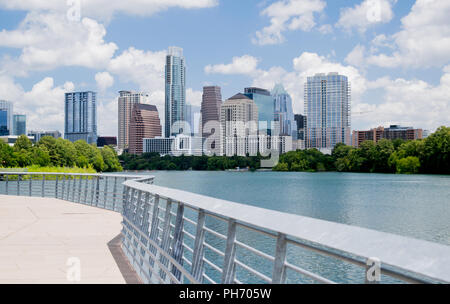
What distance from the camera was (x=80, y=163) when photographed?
10519 centimetres

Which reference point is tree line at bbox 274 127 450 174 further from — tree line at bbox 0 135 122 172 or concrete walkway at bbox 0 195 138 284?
concrete walkway at bbox 0 195 138 284

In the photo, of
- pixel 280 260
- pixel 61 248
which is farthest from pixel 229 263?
pixel 61 248

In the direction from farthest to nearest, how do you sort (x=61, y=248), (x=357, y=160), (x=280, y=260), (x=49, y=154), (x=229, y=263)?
(x=357, y=160), (x=49, y=154), (x=61, y=248), (x=229, y=263), (x=280, y=260)

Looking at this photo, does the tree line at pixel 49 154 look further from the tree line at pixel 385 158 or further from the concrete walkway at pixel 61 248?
the concrete walkway at pixel 61 248

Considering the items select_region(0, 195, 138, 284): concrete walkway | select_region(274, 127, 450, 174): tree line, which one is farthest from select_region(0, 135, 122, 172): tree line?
select_region(0, 195, 138, 284): concrete walkway

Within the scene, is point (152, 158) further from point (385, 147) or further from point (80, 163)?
point (385, 147)

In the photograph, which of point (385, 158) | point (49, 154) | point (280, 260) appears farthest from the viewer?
point (385, 158)

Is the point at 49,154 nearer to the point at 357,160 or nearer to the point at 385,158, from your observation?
the point at 357,160

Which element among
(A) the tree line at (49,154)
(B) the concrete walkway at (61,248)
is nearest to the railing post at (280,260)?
(B) the concrete walkway at (61,248)

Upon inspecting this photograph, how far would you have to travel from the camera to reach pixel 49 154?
9706 cm

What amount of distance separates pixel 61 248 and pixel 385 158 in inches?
4654

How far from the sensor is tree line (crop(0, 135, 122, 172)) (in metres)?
87.7

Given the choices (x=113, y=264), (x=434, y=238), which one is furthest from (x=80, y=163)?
(x=113, y=264)

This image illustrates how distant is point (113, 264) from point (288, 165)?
482 feet
